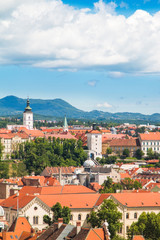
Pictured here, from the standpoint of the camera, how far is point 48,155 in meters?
128

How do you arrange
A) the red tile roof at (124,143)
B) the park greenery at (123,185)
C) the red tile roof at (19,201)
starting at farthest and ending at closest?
the red tile roof at (124,143)
the park greenery at (123,185)
the red tile roof at (19,201)

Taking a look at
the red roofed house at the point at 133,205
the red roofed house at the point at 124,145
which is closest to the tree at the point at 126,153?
the red roofed house at the point at 124,145

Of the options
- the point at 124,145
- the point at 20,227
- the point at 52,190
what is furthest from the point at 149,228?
the point at 124,145

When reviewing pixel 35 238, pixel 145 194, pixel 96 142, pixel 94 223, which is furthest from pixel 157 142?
pixel 35 238

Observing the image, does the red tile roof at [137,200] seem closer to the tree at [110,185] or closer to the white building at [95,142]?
the tree at [110,185]

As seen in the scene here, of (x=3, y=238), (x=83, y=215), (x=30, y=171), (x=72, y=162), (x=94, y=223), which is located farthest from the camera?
(x=72, y=162)

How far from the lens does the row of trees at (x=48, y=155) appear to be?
395 feet

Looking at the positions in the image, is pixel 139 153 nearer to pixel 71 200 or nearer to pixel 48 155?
pixel 48 155

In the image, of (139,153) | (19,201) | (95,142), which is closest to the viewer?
(19,201)

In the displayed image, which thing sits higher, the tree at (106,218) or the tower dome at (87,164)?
the tower dome at (87,164)

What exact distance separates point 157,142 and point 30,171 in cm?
5009

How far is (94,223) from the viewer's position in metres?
60.4

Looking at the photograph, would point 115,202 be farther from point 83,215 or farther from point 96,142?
point 96,142

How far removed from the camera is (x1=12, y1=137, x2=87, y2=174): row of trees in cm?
12050
